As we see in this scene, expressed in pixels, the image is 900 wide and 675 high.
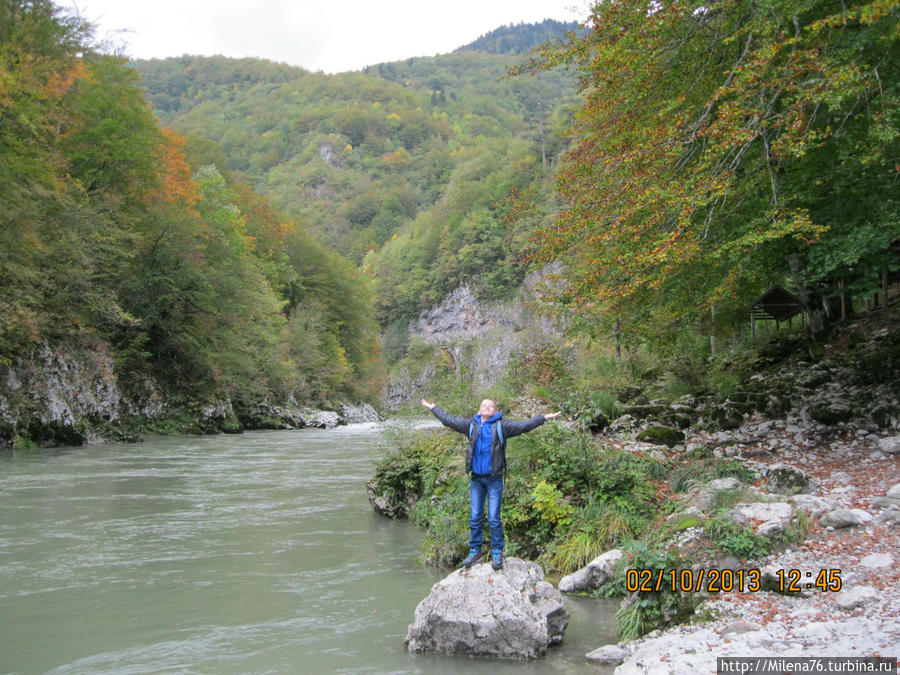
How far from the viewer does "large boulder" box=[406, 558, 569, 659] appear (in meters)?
5.38

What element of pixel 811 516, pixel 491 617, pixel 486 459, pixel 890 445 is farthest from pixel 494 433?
pixel 890 445

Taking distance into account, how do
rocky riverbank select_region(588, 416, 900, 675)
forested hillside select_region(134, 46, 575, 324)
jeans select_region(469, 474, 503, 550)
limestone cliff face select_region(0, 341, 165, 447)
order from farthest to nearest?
forested hillside select_region(134, 46, 575, 324) < limestone cliff face select_region(0, 341, 165, 447) < jeans select_region(469, 474, 503, 550) < rocky riverbank select_region(588, 416, 900, 675)

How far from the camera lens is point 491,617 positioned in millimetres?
5453

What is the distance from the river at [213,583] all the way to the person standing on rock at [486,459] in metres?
1.07

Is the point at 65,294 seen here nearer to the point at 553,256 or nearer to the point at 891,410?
the point at 553,256

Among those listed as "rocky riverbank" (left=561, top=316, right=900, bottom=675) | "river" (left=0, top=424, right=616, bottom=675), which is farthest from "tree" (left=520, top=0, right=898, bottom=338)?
"river" (left=0, top=424, right=616, bottom=675)

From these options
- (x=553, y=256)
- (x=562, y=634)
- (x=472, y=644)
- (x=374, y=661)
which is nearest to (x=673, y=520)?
Answer: (x=562, y=634)

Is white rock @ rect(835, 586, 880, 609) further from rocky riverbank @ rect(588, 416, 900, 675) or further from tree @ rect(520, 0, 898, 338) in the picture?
tree @ rect(520, 0, 898, 338)

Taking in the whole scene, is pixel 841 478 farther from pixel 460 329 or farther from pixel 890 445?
pixel 460 329

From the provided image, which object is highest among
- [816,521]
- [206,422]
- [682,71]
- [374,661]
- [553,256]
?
[682,71]

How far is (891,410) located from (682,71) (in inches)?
251

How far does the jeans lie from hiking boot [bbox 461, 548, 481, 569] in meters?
0.06

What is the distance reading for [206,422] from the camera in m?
30.2

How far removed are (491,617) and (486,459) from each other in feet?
4.91
